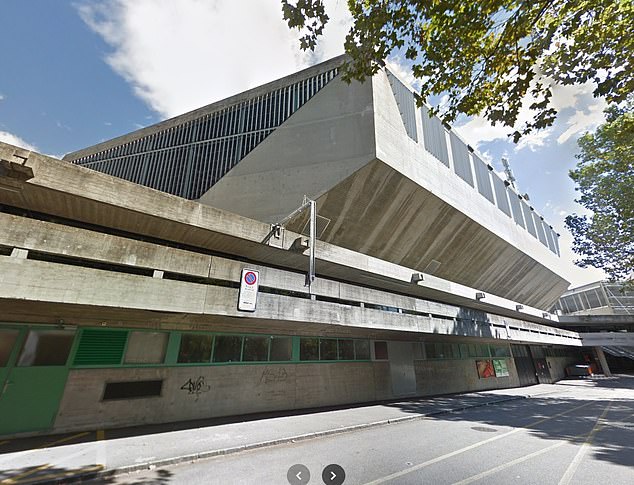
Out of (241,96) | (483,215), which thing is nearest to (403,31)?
(241,96)

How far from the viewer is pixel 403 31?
677cm

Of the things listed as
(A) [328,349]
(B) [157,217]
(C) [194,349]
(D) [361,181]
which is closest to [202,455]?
(C) [194,349]

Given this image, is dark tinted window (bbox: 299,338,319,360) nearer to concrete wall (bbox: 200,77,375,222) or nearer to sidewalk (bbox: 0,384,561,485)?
sidewalk (bbox: 0,384,561,485)

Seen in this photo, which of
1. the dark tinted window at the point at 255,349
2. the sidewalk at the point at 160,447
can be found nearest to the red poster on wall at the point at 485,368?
the sidewalk at the point at 160,447

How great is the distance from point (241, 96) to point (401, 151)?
12039mm

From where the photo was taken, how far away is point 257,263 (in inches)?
539

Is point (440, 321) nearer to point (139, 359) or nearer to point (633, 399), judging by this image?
point (633, 399)

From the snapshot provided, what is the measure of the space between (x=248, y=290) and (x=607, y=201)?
82.1 ft

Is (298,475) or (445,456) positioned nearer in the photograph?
(298,475)

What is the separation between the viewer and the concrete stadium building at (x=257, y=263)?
796 cm

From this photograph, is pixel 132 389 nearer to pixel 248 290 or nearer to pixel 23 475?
pixel 23 475

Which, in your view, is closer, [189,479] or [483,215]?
[189,479]

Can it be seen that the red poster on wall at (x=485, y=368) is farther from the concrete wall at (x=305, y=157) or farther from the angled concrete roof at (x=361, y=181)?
the concrete wall at (x=305, y=157)

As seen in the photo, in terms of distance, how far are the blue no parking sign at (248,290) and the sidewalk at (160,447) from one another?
364cm
